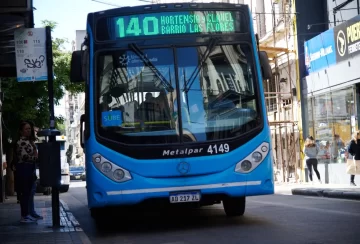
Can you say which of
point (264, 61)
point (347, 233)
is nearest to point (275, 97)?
point (264, 61)

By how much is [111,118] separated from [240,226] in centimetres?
249

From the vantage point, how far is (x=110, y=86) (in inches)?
462

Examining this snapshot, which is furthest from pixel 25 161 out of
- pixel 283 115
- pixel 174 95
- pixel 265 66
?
pixel 283 115

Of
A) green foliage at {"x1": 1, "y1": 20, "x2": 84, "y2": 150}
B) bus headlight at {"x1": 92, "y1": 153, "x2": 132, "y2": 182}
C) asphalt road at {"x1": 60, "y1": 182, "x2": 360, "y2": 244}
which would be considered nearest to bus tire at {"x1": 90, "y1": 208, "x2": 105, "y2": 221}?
asphalt road at {"x1": 60, "y1": 182, "x2": 360, "y2": 244}

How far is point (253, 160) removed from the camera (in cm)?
1163

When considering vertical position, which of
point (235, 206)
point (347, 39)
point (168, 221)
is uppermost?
point (347, 39)

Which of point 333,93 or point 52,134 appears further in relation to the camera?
point 333,93

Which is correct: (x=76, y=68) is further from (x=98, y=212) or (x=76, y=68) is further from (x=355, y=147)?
(x=355, y=147)

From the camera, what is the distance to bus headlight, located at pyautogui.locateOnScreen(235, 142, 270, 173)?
11.6m

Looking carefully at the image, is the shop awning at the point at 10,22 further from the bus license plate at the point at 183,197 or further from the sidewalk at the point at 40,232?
the bus license plate at the point at 183,197

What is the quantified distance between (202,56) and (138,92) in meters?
1.12

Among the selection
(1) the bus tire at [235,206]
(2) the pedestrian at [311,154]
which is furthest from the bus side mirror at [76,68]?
(2) the pedestrian at [311,154]

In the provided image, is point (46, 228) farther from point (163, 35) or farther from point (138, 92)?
point (163, 35)

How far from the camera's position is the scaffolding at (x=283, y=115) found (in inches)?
1276
